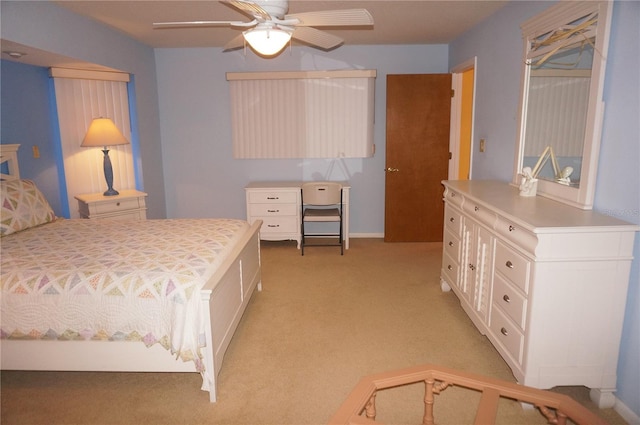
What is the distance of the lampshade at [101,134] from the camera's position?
4.31 metres

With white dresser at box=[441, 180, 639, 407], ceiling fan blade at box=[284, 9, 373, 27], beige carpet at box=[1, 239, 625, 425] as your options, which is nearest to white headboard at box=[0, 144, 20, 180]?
beige carpet at box=[1, 239, 625, 425]

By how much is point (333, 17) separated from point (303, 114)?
3116 mm

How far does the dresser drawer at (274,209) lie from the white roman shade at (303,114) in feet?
2.38

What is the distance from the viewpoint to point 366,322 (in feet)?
10.8

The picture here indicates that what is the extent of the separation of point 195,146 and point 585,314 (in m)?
4.69

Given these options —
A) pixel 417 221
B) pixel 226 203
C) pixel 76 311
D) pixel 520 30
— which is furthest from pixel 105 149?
pixel 520 30

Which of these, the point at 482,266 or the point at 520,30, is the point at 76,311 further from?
the point at 520,30

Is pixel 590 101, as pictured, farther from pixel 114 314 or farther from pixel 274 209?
pixel 274 209

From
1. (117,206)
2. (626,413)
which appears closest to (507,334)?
(626,413)

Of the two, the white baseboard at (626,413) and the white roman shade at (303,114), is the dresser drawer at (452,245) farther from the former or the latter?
the white roman shade at (303,114)

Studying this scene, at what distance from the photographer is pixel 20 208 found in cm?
330

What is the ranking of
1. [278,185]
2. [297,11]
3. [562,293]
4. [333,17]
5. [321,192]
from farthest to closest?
[278,185]
[321,192]
[297,11]
[333,17]
[562,293]

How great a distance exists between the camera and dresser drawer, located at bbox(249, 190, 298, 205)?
16.7ft

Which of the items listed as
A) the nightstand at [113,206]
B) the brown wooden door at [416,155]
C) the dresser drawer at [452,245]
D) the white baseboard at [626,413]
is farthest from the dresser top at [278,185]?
the white baseboard at [626,413]
